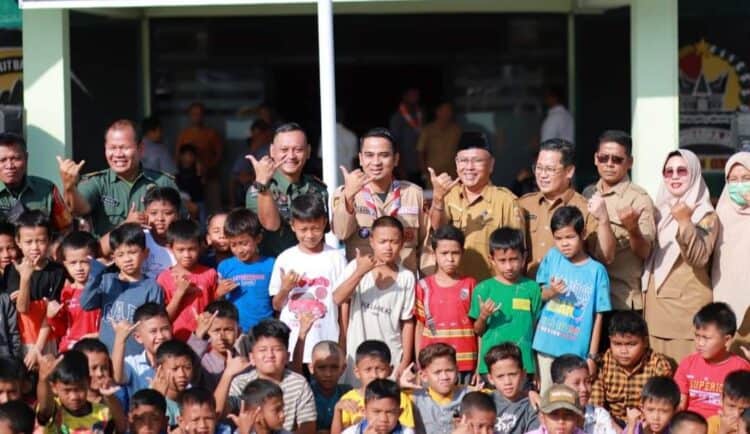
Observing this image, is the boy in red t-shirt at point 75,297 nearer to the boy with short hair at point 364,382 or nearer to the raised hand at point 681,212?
the boy with short hair at point 364,382

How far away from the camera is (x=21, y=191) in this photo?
802 cm

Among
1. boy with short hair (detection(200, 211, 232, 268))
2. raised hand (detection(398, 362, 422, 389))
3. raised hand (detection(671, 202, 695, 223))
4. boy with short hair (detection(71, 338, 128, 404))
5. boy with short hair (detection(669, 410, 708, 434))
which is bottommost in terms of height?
boy with short hair (detection(669, 410, 708, 434))

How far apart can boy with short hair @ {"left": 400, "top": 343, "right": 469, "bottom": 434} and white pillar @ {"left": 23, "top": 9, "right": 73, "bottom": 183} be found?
3232 millimetres

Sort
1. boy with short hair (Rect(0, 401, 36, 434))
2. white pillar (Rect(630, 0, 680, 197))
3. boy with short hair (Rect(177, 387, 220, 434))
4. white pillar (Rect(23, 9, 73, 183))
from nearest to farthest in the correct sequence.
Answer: boy with short hair (Rect(0, 401, 36, 434)), boy with short hair (Rect(177, 387, 220, 434)), white pillar (Rect(630, 0, 680, 197)), white pillar (Rect(23, 9, 73, 183))

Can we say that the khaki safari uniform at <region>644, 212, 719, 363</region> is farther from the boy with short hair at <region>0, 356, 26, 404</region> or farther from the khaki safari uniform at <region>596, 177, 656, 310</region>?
the boy with short hair at <region>0, 356, 26, 404</region>

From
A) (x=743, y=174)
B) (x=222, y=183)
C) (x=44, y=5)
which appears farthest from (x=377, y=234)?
(x=222, y=183)

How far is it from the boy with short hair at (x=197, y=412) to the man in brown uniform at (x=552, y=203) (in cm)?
203

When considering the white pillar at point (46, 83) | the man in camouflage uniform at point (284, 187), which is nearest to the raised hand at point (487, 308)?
the man in camouflage uniform at point (284, 187)

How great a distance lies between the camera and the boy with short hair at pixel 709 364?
7277 millimetres

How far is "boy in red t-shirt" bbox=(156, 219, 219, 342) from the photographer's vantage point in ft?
24.7

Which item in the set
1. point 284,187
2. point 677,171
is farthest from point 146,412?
point 677,171

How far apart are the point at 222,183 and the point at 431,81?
7.42 ft

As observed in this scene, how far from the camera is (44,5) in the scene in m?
8.55

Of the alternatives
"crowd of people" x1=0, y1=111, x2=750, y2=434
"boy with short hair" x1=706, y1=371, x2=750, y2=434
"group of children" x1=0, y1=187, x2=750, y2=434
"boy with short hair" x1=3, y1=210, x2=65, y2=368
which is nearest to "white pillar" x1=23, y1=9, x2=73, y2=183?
"crowd of people" x1=0, y1=111, x2=750, y2=434
